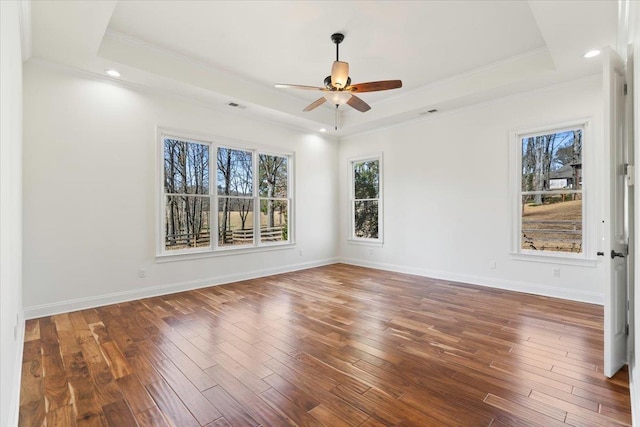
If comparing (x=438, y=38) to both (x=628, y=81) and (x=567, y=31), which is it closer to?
(x=567, y=31)

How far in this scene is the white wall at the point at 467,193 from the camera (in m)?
4.20

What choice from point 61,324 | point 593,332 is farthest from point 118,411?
point 593,332

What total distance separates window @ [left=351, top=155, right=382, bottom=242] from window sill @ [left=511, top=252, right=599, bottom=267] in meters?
2.54

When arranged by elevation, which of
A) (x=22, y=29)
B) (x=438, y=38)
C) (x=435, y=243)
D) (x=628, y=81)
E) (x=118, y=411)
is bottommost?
(x=118, y=411)

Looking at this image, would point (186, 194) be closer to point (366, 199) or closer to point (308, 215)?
point (308, 215)

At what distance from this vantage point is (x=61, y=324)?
330cm

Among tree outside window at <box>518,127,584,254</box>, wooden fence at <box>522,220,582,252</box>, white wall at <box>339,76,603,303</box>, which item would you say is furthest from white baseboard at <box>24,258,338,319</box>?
tree outside window at <box>518,127,584,254</box>

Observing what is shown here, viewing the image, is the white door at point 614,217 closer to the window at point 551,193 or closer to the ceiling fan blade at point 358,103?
the window at point 551,193

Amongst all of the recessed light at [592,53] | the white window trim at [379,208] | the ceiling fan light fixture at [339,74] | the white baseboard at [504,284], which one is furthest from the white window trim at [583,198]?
the ceiling fan light fixture at [339,74]

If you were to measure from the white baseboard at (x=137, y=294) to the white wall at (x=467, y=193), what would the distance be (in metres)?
2.51

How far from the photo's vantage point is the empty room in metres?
2.05

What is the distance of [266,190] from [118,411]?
450 cm

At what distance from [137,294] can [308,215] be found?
3.49 m

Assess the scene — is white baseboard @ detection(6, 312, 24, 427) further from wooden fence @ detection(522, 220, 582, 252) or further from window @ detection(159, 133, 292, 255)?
→ wooden fence @ detection(522, 220, 582, 252)
